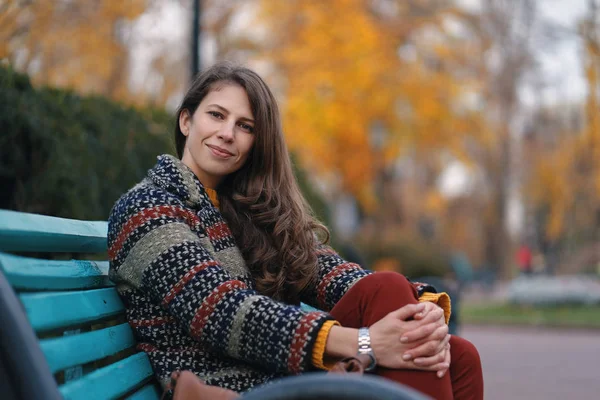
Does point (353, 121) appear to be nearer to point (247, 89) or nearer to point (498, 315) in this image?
point (498, 315)

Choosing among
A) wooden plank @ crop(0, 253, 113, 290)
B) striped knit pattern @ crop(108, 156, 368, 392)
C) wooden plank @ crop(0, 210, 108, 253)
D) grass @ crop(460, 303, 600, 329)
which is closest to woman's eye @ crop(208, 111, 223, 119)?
striped knit pattern @ crop(108, 156, 368, 392)

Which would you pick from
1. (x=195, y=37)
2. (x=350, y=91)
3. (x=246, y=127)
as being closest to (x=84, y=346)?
(x=246, y=127)

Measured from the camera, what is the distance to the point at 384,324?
2.14 metres

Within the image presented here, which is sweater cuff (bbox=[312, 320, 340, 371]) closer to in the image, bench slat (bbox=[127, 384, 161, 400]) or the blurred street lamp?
bench slat (bbox=[127, 384, 161, 400])

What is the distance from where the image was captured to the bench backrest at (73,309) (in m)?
1.68

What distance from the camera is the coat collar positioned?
2.50m

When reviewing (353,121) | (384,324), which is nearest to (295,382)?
(384,324)

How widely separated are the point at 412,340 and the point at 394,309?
154mm

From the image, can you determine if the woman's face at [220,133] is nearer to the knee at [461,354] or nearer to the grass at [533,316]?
the knee at [461,354]

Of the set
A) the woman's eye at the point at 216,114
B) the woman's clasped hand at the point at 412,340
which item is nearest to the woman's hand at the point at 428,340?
the woman's clasped hand at the point at 412,340

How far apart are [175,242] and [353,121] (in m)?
14.6

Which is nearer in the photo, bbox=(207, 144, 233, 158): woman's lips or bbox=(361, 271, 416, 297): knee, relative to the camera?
bbox=(361, 271, 416, 297): knee

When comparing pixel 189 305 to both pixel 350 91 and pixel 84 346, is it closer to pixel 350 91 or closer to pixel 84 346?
pixel 84 346

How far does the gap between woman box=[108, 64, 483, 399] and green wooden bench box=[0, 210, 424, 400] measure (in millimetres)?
90
